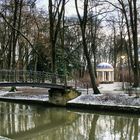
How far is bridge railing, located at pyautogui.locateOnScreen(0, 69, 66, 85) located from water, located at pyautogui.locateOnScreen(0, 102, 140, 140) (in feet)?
7.42

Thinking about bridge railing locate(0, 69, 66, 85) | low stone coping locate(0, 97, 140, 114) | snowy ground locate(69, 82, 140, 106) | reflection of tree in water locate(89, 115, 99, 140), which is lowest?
reflection of tree in water locate(89, 115, 99, 140)

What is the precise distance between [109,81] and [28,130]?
3270cm

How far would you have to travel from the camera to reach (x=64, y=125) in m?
21.2

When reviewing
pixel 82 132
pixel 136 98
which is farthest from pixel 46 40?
pixel 82 132

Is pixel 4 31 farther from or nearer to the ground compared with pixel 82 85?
farther from the ground

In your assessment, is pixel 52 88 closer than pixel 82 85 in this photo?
Yes

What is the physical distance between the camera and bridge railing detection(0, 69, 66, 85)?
25406mm

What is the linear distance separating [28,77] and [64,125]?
26.0 ft

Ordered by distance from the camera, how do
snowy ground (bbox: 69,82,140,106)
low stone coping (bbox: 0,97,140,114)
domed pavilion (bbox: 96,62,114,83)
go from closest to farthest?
1. low stone coping (bbox: 0,97,140,114)
2. snowy ground (bbox: 69,82,140,106)
3. domed pavilion (bbox: 96,62,114,83)

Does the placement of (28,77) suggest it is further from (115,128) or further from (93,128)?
(115,128)

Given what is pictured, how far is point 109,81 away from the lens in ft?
167

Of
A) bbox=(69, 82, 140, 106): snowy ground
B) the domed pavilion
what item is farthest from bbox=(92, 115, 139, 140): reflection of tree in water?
the domed pavilion

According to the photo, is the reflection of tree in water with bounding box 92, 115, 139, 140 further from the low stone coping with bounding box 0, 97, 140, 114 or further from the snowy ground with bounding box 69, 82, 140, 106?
the snowy ground with bounding box 69, 82, 140, 106

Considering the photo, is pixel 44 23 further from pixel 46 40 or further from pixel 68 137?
pixel 68 137
